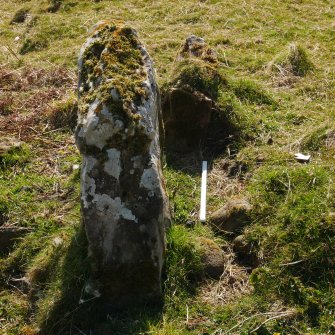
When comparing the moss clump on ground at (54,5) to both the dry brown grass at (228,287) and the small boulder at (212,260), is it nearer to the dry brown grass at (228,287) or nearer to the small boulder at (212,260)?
the small boulder at (212,260)

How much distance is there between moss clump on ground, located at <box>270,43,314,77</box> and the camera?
8.31 meters

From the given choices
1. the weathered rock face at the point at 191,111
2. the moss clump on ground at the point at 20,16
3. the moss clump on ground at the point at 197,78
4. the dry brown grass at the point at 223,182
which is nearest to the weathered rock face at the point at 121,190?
the dry brown grass at the point at 223,182

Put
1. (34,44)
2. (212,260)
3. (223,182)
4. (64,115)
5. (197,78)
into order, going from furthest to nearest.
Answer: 1. (34,44)
2. (64,115)
3. (197,78)
4. (223,182)
5. (212,260)

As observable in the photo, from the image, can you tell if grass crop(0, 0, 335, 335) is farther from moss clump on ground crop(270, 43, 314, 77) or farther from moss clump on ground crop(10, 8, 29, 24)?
moss clump on ground crop(10, 8, 29, 24)

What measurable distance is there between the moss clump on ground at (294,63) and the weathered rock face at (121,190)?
4224mm

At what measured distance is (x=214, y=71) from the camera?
7.21 metres

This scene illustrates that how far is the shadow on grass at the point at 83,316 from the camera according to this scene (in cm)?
455

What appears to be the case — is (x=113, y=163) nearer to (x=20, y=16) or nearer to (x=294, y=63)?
(x=294, y=63)

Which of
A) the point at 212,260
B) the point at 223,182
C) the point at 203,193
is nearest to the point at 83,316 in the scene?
the point at 212,260

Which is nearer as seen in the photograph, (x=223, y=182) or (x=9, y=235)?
(x=9, y=235)

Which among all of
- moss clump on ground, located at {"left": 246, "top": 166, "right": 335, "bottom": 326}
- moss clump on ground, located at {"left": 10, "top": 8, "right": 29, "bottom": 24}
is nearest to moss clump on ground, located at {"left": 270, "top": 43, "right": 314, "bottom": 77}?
moss clump on ground, located at {"left": 246, "top": 166, "right": 335, "bottom": 326}

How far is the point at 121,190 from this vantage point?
179 inches

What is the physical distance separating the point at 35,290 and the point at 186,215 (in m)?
1.80

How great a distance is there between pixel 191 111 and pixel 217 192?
1244 millimetres
